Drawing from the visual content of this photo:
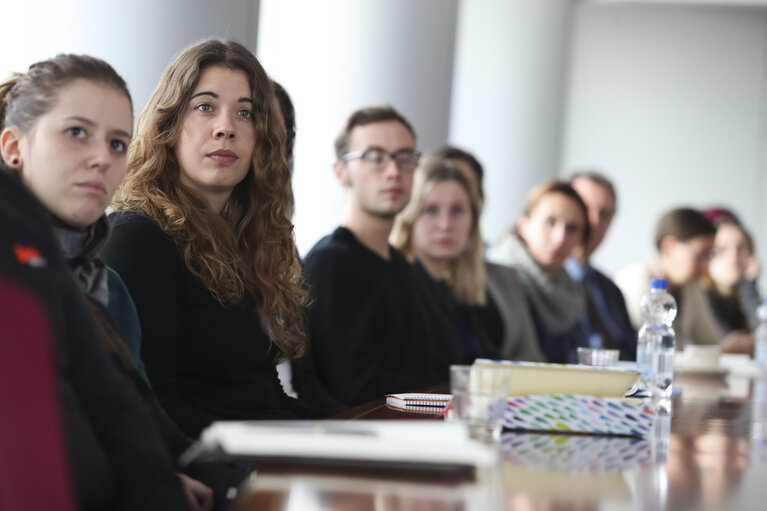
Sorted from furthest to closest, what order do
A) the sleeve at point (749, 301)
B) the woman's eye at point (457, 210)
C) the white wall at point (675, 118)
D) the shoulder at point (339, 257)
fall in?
the white wall at point (675, 118) < the sleeve at point (749, 301) < the woman's eye at point (457, 210) < the shoulder at point (339, 257)

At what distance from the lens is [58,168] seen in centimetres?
149

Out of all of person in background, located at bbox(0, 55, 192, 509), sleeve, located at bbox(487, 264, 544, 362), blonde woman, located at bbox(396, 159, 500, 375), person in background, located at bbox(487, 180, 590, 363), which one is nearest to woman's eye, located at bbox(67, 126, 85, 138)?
person in background, located at bbox(0, 55, 192, 509)

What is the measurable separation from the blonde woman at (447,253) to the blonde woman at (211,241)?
53.2 inches

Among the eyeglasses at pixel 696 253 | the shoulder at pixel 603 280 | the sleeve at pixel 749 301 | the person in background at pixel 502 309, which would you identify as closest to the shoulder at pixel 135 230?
the person in background at pixel 502 309

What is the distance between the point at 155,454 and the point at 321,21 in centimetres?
315

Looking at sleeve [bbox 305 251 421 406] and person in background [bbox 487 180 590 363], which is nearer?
sleeve [bbox 305 251 421 406]

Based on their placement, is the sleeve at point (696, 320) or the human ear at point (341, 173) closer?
the human ear at point (341, 173)

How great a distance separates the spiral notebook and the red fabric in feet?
3.26

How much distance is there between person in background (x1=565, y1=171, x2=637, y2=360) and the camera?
5.08 m

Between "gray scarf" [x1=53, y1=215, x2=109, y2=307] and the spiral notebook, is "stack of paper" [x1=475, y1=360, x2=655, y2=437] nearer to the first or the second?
the spiral notebook

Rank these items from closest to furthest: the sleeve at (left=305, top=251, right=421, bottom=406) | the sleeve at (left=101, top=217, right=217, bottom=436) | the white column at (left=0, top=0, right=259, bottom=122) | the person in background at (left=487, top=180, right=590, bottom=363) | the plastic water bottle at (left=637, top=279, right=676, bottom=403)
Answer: the sleeve at (left=101, top=217, right=217, bottom=436)
the white column at (left=0, top=0, right=259, bottom=122)
the plastic water bottle at (left=637, top=279, right=676, bottom=403)
the sleeve at (left=305, top=251, right=421, bottom=406)
the person in background at (left=487, top=180, right=590, bottom=363)

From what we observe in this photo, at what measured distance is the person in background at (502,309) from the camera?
4.27 meters

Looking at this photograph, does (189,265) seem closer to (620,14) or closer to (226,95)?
(226,95)

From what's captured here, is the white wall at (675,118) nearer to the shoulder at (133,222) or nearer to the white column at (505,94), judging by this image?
the white column at (505,94)
